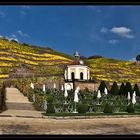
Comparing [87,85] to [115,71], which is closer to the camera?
[87,85]

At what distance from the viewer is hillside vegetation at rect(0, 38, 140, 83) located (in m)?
58.2

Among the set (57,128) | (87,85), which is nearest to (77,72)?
(87,85)

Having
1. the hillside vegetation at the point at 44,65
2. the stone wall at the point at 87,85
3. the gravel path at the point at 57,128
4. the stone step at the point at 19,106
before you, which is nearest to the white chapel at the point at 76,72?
the hillside vegetation at the point at 44,65

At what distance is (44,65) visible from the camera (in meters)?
63.0

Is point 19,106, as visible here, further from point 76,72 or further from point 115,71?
point 115,71

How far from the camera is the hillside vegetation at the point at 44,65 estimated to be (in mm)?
58250

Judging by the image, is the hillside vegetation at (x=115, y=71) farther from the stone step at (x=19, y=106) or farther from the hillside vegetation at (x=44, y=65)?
the stone step at (x=19, y=106)

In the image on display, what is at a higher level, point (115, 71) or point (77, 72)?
point (115, 71)

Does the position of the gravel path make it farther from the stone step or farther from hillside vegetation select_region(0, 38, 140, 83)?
hillside vegetation select_region(0, 38, 140, 83)

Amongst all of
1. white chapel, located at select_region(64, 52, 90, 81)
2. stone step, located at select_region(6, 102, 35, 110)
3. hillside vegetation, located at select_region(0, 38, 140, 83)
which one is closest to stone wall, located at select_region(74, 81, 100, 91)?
white chapel, located at select_region(64, 52, 90, 81)

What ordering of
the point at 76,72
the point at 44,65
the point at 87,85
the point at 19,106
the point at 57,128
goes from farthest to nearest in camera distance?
1. the point at 44,65
2. the point at 76,72
3. the point at 87,85
4. the point at 19,106
5. the point at 57,128
